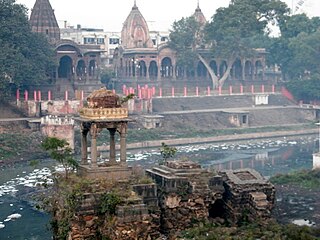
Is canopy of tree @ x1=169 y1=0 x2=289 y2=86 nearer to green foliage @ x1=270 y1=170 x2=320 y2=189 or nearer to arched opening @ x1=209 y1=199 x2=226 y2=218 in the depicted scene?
green foliage @ x1=270 y1=170 x2=320 y2=189

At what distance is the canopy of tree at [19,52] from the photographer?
48375mm

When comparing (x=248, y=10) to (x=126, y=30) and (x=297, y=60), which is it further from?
(x=126, y=30)

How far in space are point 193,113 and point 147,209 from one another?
39.4m

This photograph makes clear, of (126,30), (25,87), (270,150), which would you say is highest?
(126,30)

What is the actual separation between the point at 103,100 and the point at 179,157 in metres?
22.1

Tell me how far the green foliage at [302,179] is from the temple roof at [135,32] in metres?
41.5

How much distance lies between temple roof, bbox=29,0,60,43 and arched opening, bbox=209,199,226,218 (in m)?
42.0

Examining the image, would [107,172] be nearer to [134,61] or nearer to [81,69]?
[81,69]

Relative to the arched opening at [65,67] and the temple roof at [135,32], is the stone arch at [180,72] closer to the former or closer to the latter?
the temple roof at [135,32]

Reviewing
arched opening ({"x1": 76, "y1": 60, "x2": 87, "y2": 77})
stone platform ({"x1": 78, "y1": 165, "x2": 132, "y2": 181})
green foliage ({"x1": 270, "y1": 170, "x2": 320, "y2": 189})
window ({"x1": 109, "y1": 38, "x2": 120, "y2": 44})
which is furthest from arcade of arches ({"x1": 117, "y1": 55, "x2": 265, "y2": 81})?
stone platform ({"x1": 78, "y1": 165, "x2": 132, "y2": 181})

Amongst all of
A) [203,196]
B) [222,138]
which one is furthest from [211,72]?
[203,196]

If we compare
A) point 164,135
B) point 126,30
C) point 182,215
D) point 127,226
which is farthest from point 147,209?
point 126,30

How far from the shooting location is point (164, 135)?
50.5 meters

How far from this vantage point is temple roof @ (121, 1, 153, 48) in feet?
235
